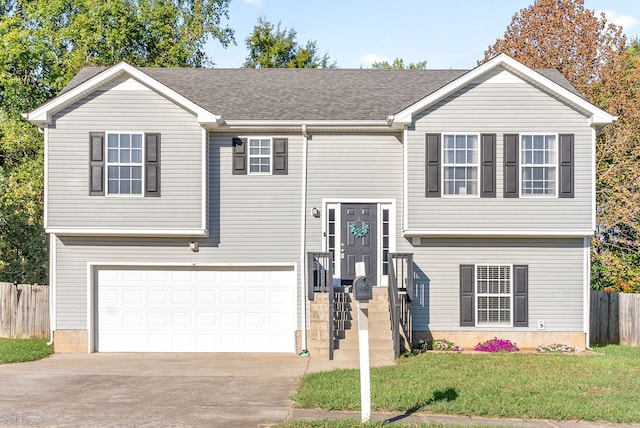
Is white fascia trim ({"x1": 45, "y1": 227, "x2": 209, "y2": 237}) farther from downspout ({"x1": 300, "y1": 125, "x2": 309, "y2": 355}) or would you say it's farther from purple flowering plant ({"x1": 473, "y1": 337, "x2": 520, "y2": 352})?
purple flowering plant ({"x1": 473, "y1": 337, "x2": 520, "y2": 352})

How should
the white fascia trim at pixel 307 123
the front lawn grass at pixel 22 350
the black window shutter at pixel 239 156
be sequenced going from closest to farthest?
1. the front lawn grass at pixel 22 350
2. the white fascia trim at pixel 307 123
3. the black window shutter at pixel 239 156

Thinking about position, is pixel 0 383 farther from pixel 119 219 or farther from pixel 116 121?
pixel 116 121

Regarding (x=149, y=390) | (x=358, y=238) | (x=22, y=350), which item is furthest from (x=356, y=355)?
(x=22, y=350)

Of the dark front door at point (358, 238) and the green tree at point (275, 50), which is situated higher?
the green tree at point (275, 50)

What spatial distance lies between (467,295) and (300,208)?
4.35 m

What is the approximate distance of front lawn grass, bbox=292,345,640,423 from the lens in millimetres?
9016

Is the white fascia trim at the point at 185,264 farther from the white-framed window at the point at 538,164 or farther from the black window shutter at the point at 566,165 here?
the black window shutter at the point at 566,165

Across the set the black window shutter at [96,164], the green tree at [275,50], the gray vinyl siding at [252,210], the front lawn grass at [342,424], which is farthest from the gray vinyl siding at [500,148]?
the green tree at [275,50]

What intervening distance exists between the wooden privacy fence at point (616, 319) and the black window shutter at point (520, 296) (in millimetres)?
3341

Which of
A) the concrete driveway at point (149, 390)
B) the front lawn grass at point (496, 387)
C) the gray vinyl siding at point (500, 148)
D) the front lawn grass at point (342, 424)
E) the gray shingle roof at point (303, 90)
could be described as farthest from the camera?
the gray shingle roof at point (303, 90)

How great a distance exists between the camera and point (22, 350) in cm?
1450

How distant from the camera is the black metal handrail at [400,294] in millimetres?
13211

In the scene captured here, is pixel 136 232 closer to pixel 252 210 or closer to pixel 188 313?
pixel 188 313

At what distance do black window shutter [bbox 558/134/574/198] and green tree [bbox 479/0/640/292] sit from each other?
7.69 metres
